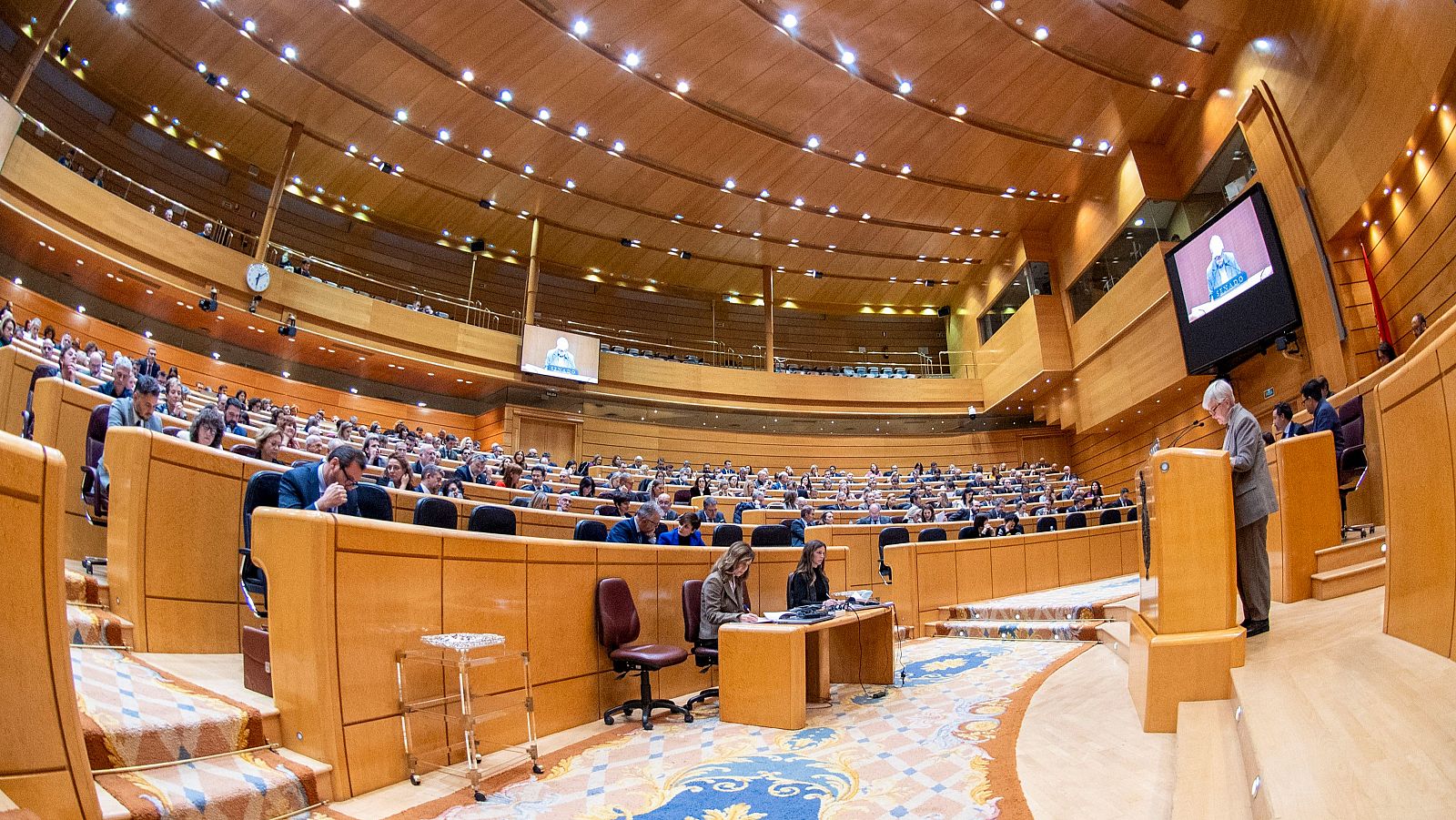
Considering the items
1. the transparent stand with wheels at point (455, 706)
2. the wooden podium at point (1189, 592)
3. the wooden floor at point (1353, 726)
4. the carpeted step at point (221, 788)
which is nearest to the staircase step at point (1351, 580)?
the wooden floor at point (1353, 726)

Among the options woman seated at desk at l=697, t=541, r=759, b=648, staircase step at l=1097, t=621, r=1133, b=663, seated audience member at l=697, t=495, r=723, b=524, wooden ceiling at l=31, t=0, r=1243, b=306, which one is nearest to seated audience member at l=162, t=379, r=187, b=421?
woman seated at desk at l=697, t=541, r=759, b=648

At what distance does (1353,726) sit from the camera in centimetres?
155

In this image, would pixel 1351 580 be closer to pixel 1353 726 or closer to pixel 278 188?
pixel 1353 726

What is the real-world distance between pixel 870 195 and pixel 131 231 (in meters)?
13.2

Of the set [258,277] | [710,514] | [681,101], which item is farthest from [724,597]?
[258,277]

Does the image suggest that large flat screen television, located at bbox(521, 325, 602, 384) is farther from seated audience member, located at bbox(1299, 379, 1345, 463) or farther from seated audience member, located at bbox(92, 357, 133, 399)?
seated audience member, located at bbox(1299, 379, 1345, 463)

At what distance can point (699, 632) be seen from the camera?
439cm

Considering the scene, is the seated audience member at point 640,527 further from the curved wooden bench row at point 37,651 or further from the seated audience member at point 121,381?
the curved wooden bench row at point 37,651

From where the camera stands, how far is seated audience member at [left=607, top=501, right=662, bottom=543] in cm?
497

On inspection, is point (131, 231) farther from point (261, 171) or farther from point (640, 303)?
point (640, 303)

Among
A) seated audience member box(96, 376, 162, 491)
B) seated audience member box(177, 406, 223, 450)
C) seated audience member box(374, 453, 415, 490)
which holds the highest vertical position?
seated audience member box(96, 376, 162, 491)

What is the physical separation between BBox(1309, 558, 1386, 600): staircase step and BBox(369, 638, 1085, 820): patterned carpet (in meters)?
1.44

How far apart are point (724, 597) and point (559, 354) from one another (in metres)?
12.5

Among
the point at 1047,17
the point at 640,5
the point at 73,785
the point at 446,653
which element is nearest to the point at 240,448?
the point at 446,653
